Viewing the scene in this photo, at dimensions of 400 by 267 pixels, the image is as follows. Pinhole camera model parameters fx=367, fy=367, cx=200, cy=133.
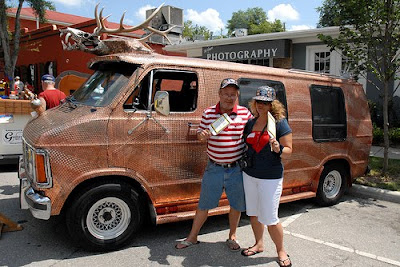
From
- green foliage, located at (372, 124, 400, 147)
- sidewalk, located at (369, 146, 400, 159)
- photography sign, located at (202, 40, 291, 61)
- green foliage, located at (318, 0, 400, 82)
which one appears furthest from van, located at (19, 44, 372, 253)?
photography sign, located at (202, 40, 291, 61)

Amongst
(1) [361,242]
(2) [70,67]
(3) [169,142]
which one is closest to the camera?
(3) [169,142]

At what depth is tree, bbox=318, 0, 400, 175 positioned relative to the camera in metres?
6.89

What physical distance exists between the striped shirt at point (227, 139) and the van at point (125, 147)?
1.43 feet

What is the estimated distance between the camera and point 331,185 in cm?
611

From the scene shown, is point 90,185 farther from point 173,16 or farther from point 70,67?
point 70,67

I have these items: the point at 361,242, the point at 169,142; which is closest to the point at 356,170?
the point at 361,242

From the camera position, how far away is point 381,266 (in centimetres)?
395

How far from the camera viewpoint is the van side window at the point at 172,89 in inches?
163

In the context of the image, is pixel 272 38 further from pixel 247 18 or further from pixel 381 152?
pixel 247 18

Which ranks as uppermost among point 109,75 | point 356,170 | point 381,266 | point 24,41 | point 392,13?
point 24,41

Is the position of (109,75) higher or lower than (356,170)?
higher

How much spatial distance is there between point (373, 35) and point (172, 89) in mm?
5023

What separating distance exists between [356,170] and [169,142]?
3.61 metres

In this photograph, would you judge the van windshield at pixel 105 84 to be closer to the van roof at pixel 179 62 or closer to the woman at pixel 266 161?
the van roof at pixel 179 62
